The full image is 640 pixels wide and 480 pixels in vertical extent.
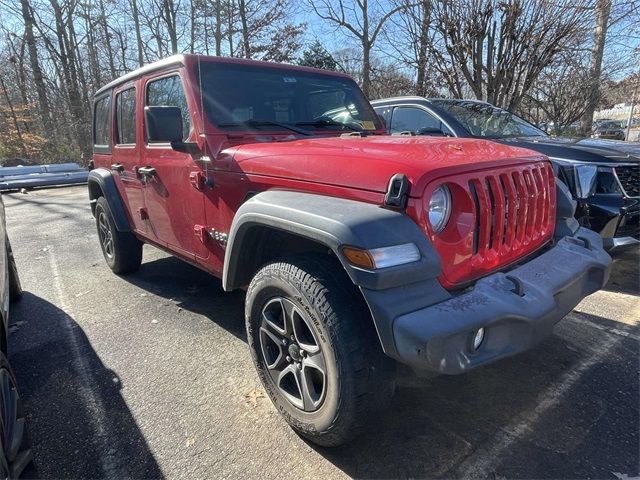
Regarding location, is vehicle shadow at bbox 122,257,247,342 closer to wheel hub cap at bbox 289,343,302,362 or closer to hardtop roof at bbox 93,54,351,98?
wheel hub cap at bbox 289,343,302,362

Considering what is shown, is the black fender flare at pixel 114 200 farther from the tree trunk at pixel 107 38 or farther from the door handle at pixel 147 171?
the tree trunk at pixel 107 38

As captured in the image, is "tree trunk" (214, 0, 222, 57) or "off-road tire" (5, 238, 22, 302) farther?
"tree trunk" (214, 0, 222, 57)

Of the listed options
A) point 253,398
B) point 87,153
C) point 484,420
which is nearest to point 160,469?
point 253,398

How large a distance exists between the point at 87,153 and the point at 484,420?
A: 74.3ft

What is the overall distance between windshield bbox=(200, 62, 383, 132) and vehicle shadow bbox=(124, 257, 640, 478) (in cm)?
194

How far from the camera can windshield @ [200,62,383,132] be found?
2.93 meters

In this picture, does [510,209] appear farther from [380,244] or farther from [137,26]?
[137,26]

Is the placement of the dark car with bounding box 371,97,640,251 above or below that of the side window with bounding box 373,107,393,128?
below

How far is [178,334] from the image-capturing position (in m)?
3.36

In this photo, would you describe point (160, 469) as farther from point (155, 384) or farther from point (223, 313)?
point (223, 313)

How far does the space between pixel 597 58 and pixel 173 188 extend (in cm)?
1166

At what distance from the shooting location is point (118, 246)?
14.7ft

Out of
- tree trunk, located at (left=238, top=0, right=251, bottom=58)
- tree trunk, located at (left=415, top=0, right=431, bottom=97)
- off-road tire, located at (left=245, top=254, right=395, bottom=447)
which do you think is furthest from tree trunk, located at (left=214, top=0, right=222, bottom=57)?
off-road tire, located at (left=245, top=254, right=395, bottom=447)

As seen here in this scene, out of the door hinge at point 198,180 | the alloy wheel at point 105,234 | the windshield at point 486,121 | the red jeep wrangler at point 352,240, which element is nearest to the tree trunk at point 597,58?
the windshield at point 486,121
